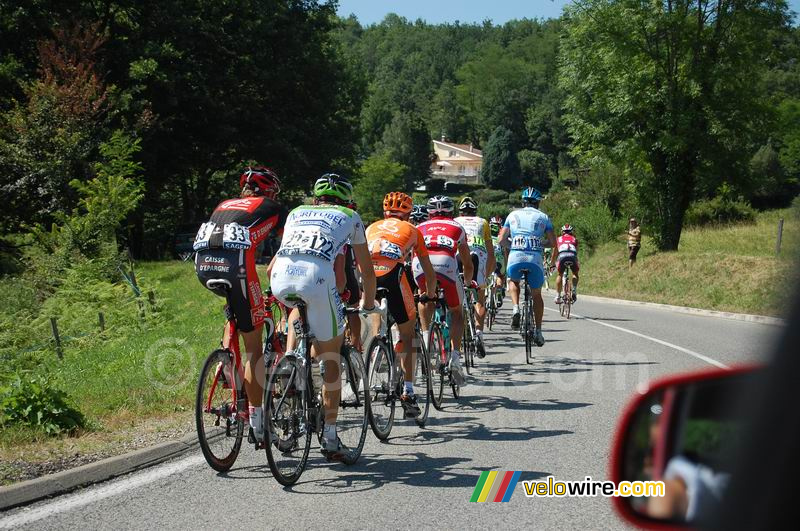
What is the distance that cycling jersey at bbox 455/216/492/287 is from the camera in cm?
1202

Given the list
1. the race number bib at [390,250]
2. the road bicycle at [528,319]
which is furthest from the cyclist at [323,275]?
the road bicycle at [528,319]

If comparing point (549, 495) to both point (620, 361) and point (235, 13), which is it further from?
point (235, 13)

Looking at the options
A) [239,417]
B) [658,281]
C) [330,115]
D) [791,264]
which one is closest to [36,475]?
[239,417]

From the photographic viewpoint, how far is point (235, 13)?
1507 inches

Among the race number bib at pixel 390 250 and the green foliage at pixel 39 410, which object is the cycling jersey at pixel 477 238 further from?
the green foliage at pixel 39 410

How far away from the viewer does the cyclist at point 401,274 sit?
747 centimetres

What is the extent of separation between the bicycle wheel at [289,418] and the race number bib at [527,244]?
635cm

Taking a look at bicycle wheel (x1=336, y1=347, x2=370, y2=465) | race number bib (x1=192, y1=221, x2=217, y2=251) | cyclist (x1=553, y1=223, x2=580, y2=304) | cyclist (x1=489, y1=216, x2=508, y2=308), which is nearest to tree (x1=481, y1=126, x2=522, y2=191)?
cyclist (x1=553, y1=223, x2=580, y2=304)

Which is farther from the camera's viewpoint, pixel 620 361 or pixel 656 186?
pixel 656 186

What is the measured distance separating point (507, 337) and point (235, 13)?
2782 centimetres

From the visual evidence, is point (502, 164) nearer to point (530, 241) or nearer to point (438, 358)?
point (530, 241)

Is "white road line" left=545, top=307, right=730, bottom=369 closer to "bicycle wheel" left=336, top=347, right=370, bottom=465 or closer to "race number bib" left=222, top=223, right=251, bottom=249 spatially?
"bicycle wheel" left=336, top=347, right=370, bottom=465

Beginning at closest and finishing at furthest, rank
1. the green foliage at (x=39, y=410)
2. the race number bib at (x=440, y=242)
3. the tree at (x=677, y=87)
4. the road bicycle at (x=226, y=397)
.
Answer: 1. the road bicycle at (x=226, y=397)
2. the green foliage at (x=39, y=410)
3. the race number bib at (x=440, y=242)
4. the tree at (x=677, y=87)

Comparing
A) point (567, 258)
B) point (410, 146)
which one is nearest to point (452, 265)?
point (567, 258)
